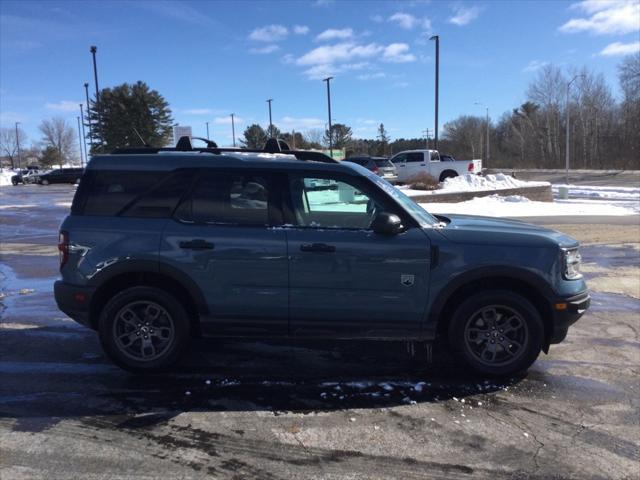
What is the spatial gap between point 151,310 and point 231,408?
4.02 ft

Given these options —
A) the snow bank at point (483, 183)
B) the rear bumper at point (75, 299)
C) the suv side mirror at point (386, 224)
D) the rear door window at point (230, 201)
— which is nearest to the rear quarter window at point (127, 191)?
the rear door window at point (230, 201)

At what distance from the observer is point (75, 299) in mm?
4691

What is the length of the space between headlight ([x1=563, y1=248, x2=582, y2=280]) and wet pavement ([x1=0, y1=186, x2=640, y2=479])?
0.95m

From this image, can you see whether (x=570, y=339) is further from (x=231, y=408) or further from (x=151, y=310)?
(x=151, y=310)

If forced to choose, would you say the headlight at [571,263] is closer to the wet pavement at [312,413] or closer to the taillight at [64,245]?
the wet pavement at [312,413]

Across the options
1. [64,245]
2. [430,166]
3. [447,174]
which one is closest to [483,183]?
[447,174]

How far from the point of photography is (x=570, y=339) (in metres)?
5.84

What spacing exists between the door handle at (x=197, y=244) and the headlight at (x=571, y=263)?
3.00 metres

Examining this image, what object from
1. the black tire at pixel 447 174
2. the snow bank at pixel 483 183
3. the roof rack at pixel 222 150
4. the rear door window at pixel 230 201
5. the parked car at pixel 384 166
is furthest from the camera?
the black tire at pixel 447 174

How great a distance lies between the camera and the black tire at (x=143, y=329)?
15.3 ft

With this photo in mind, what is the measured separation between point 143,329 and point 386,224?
2345mm

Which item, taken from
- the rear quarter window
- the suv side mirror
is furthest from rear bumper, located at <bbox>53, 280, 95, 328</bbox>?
the suv side mirror

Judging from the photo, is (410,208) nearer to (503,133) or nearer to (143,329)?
(143,329)

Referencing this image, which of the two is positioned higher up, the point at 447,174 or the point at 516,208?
the point at 447,174
